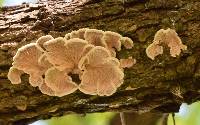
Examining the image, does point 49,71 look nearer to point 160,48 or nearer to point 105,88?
point 105,88

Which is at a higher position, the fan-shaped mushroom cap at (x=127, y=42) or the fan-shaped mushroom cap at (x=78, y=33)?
the fan-shaped mushroom cap at (x=78, y=33)

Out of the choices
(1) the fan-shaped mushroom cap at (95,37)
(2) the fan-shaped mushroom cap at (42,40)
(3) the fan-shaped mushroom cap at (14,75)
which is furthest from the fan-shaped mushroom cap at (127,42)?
(3) the fan-shaped mushroom cap at (14,75)

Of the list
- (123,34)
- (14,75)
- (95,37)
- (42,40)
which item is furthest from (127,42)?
(14,75)

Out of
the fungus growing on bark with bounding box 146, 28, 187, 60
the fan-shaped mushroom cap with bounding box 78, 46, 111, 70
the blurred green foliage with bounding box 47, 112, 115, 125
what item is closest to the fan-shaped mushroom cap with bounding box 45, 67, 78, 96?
the fan-shaped mushroom cap with bounding box 78, 46, 111, 70

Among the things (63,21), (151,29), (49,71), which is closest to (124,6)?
(151,29)

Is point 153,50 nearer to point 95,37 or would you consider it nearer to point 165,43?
point 165,43

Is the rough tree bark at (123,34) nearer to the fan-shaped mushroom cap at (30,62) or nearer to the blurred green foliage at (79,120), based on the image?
the fan-shaped mushroom cap at (30,62)
